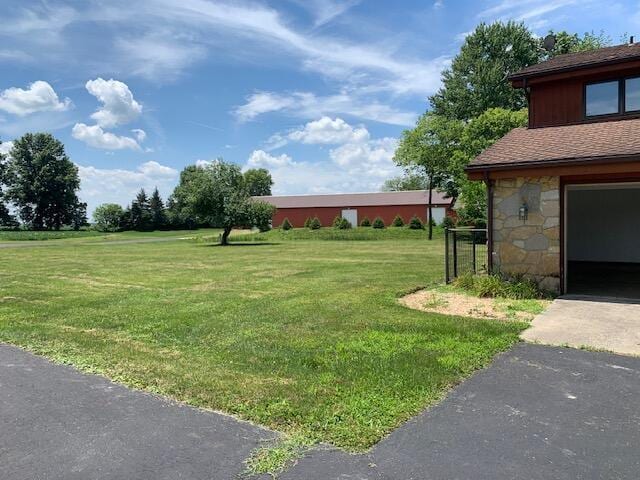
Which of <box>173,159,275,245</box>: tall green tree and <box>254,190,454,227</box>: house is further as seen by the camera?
<box>254,190,454,227</box>: house

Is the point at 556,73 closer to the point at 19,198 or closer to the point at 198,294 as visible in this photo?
the point at 198,294

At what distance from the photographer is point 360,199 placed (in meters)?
49.4

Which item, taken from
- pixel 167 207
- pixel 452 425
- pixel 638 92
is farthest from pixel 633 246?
pixel 167 207

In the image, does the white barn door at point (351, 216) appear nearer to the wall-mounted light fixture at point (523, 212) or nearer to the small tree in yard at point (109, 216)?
the small tree in yard at point (109, 216)

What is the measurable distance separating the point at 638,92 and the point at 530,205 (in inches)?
169

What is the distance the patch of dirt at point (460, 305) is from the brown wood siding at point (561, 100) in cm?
556

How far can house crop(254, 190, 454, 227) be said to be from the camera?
152ft

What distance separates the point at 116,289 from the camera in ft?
34.8

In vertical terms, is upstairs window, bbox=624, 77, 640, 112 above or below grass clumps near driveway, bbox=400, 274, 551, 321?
above

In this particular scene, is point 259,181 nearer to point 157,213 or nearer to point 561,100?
point 157,213

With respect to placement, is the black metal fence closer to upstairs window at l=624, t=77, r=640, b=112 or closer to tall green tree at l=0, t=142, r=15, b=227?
upstairs window at l=624, t=77, r=640, b=112

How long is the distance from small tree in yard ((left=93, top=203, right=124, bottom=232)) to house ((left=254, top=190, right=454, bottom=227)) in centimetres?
1939

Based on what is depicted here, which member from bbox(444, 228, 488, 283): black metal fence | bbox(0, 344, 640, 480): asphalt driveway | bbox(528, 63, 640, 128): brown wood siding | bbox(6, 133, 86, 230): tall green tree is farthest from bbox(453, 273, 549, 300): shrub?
bbox(6, 133, 86, 230): tall green tree

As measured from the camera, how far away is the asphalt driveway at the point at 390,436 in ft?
9.68
